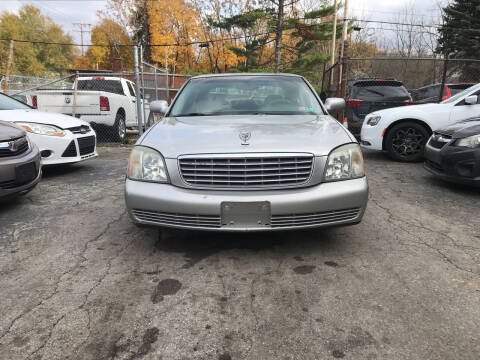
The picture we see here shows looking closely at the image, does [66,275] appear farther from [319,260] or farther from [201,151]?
[319,260]

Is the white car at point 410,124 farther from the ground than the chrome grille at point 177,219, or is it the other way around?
the white car at point 410,124

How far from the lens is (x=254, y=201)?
98.2 inches

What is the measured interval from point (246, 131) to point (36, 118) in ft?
14.0

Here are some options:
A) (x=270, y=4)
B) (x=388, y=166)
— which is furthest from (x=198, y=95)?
(x=270, y=4)

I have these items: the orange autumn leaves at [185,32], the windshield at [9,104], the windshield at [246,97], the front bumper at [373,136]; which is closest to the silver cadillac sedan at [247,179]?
the windshield at [246,97]

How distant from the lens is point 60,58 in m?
55.0

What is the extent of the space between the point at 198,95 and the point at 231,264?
2.05 m

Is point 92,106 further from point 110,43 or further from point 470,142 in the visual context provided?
point 110,43

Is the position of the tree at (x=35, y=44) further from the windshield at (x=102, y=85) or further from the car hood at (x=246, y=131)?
the car hood at (x=246, y=131)

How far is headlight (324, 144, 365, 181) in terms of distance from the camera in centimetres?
269

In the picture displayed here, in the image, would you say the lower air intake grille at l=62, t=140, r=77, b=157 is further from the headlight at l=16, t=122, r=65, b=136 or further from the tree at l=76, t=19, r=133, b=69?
the tree at l=76, t=19, r=133, b=69

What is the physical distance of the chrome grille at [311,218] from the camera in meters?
2.56

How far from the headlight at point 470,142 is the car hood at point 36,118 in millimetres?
5766

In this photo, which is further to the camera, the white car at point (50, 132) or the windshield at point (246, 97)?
the white car at point (50, 132)
